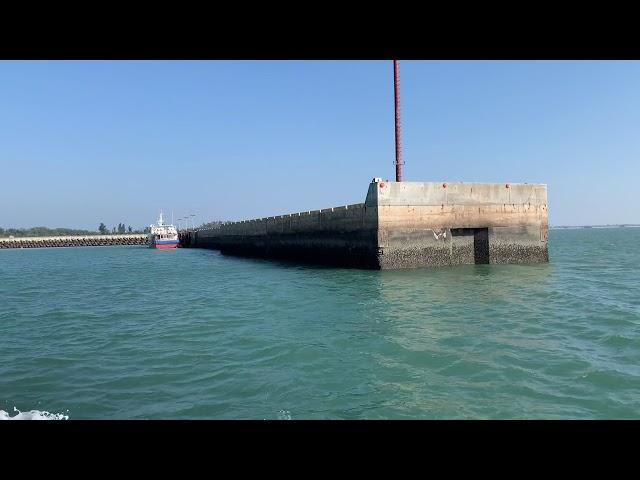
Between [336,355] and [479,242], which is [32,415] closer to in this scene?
[336,355]

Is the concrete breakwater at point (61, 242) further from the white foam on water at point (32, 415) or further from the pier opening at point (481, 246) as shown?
the white foam on water at point (32, 415)

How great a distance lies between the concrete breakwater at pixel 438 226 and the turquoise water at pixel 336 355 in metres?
Result: 5.72

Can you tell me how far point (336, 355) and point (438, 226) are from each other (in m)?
15.0

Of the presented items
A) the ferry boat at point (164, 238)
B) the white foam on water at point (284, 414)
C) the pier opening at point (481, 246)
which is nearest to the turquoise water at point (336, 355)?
the white foam on water at point (284, 414)

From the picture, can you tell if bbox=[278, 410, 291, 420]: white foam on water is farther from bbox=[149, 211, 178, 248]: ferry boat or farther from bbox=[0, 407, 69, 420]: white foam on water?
bbox=[149, 211, 178, 248]: ferry boat

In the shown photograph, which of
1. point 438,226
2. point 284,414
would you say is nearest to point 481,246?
point 438,226

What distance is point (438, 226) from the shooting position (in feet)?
69.3

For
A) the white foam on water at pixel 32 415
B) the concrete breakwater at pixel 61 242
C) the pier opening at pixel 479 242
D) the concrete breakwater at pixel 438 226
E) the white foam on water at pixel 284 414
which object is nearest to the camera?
the white foam on water at pixel 284 414

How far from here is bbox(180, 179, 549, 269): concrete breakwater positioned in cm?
2022

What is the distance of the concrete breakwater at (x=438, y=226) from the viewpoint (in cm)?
2022

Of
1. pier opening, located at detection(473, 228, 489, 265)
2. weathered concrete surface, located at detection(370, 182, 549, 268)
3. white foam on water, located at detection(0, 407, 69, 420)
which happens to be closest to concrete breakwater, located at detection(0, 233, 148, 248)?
weathered concrete surface, located at detection(370, 182, 549, 268)
